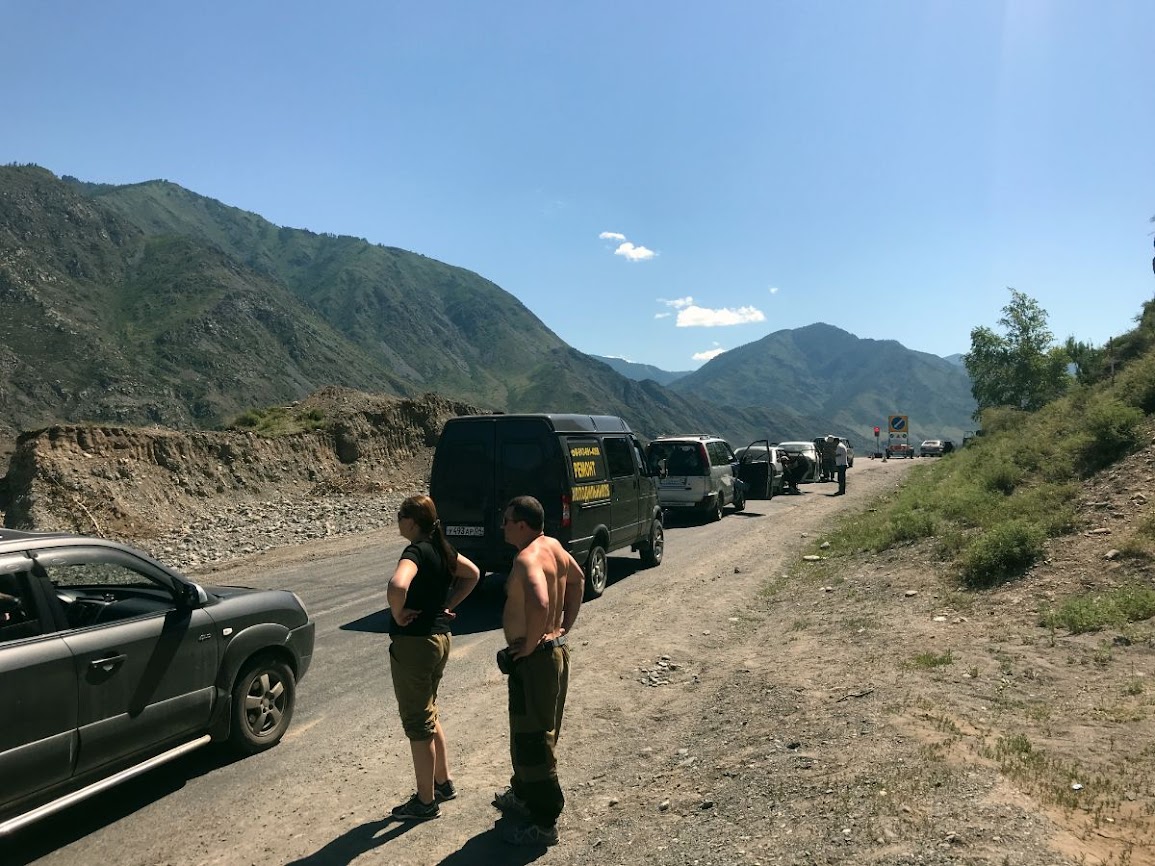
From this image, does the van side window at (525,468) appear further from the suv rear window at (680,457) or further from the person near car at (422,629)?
the suv rear window at (680,457)

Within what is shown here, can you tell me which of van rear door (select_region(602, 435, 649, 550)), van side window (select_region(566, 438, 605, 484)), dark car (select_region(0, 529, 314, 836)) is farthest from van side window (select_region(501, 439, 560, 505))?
dark car (select_region(0, 529, 314, 836))

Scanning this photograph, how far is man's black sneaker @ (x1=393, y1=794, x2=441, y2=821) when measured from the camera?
4.33 metres

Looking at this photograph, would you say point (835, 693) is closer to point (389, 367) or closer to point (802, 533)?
point (802, 533)

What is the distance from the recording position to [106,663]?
13.9 feet

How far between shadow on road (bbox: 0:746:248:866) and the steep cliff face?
714 inches

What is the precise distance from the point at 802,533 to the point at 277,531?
13.6 metres

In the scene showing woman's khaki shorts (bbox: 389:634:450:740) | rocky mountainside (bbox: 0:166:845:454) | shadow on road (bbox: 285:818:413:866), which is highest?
rocky mountainside (bbox: 0:166:845:454)

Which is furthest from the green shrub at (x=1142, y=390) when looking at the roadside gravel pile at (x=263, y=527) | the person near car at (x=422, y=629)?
the roadside gravel pile at (x=263, y=527)

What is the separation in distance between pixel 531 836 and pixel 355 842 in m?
1.04

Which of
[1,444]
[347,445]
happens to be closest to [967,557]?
[347,445]

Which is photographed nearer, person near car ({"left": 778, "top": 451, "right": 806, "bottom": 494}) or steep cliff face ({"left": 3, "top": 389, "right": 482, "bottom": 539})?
steep cliff face ({"left": 3, "top": 389, "right": 482, "bottom": 539})

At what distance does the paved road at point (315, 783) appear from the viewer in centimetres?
414

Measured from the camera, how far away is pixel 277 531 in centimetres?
1953

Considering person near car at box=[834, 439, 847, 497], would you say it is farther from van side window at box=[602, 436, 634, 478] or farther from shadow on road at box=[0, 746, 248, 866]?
shadow on road at box=[0, 746, 248, 866]
